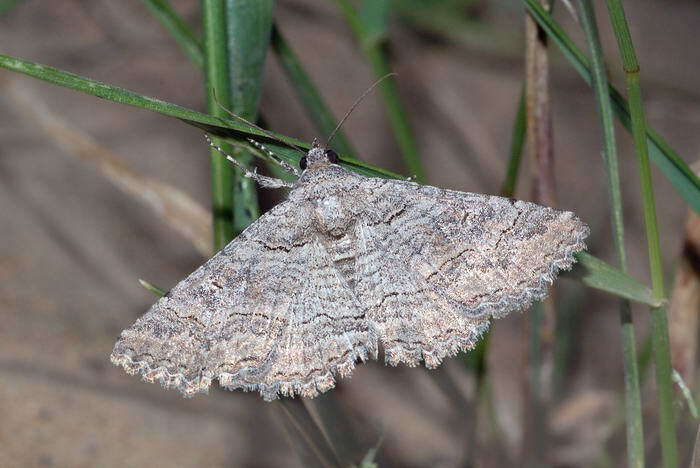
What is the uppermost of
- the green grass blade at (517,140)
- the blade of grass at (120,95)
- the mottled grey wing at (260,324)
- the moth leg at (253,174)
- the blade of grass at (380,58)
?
the blade of grass at (380,58)

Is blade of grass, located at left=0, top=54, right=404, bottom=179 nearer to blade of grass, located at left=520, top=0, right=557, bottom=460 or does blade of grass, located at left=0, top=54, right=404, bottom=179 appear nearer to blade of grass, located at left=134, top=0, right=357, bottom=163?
blade of grass, located at left=134, top=0, right=357, bottom=163

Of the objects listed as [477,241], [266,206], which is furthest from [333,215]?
[266,206]

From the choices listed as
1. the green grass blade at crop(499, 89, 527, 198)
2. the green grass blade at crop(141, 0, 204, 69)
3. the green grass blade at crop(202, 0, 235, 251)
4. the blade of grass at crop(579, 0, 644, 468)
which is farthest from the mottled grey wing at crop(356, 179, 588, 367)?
the green grass blade at crop(141, 0, 204, 69)

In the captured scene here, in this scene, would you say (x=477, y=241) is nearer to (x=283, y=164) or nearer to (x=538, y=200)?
(x=538, y=200)

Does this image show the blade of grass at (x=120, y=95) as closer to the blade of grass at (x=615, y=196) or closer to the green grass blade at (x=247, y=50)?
the green grass blade at (x=247, y=50)

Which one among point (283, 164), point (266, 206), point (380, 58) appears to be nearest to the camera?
point (283, 164)

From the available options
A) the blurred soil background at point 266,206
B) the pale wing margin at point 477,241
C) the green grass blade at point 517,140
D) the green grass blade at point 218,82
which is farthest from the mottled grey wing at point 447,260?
the blurred soil background at point 266,206

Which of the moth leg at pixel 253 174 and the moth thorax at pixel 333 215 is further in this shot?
the moth thorax at pixel 333 215
